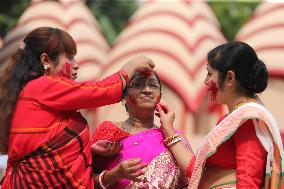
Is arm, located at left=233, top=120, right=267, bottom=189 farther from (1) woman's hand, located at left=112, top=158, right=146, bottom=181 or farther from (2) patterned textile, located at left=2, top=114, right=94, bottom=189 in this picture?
(2) patterned textile, located at left=2, top=114, right=94, bottom=189

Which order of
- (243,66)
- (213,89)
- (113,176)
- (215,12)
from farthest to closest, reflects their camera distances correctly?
(215,12), (113,176), (213,89), (243,66)

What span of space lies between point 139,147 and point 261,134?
70cm

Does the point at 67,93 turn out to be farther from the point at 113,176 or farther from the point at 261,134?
the point at 261,134

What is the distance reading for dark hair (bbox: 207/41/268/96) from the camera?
95.4 inches

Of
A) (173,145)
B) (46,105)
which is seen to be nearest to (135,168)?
(173,145)

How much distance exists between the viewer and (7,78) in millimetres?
2562

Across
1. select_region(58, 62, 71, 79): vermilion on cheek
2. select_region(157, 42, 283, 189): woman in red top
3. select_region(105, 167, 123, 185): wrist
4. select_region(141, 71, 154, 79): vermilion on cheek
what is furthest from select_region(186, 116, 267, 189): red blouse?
select_region(58, 62, 71, 79): vermilion on cheek

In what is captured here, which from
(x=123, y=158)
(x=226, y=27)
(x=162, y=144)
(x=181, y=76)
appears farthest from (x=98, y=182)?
(x=226, y=27)

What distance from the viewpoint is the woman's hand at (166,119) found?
9.11 ft

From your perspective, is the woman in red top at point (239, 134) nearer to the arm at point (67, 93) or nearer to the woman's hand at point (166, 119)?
the woman's hand at point (166, 119)

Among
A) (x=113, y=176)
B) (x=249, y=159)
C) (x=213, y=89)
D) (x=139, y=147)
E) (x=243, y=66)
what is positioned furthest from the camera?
(x=139, y=147)

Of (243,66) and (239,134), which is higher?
(243,66)

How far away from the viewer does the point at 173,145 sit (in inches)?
108

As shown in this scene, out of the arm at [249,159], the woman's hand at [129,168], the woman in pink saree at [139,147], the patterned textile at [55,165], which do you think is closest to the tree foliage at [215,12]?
the woman in pink saree at [139,147]
